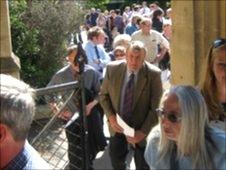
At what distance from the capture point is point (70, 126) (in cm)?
586

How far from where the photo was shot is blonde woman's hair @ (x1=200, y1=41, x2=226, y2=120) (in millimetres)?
3412

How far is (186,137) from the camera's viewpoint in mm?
2840

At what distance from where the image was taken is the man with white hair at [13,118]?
2092 millimetres

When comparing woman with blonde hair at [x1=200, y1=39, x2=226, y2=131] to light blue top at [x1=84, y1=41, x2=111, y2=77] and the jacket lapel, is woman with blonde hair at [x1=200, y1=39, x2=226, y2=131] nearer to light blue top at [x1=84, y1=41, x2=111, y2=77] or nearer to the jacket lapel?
the jacket lapel

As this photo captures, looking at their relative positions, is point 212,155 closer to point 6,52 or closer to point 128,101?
point 128,101

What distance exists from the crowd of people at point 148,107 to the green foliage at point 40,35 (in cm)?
194

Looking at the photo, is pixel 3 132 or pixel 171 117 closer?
pixel 3 132

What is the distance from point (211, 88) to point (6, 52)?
3.57 meters

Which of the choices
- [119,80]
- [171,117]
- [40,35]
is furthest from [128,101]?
[40,35]

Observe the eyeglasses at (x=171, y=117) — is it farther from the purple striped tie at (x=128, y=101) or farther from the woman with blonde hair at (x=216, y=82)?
the purple striped tie at (x=128, y=101)

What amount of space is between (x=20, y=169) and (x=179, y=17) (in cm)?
319

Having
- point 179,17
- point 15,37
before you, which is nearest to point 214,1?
point 179,17

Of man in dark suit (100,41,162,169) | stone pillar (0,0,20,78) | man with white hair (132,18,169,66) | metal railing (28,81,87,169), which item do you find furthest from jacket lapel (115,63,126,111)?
man with white hair (132,18,169,66)

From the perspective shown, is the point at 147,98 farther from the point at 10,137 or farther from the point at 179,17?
the point at 10,137
